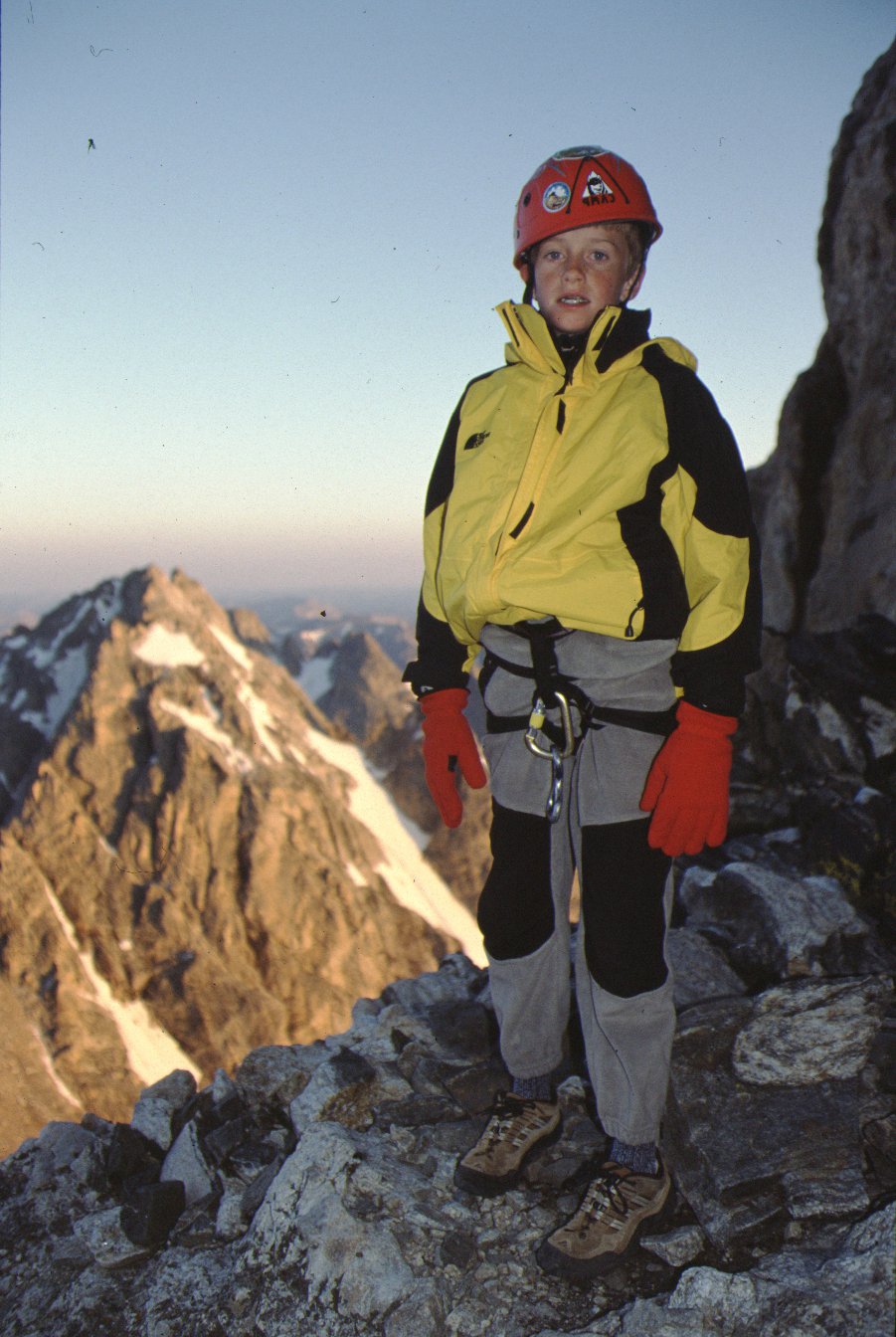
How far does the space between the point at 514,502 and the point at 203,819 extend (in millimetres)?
47978

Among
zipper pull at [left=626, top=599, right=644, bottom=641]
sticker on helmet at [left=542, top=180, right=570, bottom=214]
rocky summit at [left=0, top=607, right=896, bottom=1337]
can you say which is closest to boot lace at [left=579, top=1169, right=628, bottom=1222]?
rocky summit at [left=0, top=607, right=896, bottom=1337]

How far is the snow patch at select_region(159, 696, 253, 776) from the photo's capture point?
5100 centimetres

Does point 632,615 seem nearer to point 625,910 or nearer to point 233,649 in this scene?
point 625,910

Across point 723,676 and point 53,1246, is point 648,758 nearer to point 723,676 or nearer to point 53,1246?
point 723,676

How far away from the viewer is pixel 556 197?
3891 millimetres

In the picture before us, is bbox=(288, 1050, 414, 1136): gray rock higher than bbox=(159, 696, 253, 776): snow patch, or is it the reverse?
bbox=(288, 1050, 414, 1136): gray rock

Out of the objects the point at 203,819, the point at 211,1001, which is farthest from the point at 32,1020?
the point at 203,819

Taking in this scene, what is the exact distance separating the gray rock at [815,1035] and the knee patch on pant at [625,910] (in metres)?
1.10

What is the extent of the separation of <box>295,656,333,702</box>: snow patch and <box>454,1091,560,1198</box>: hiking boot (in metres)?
114

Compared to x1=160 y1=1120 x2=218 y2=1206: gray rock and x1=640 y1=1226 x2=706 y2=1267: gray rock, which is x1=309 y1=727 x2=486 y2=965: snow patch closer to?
x1=160 y1=1120 x2=218 y2=1206: gray rock

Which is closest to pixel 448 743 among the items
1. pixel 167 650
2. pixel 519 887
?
pixel 519 887

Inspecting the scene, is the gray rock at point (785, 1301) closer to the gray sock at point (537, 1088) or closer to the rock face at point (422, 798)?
the gray sock at point (537, 1088)

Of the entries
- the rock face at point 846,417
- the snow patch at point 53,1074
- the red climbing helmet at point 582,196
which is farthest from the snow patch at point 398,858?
the red climbing helmet at point 582,196

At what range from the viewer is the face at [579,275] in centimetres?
389
